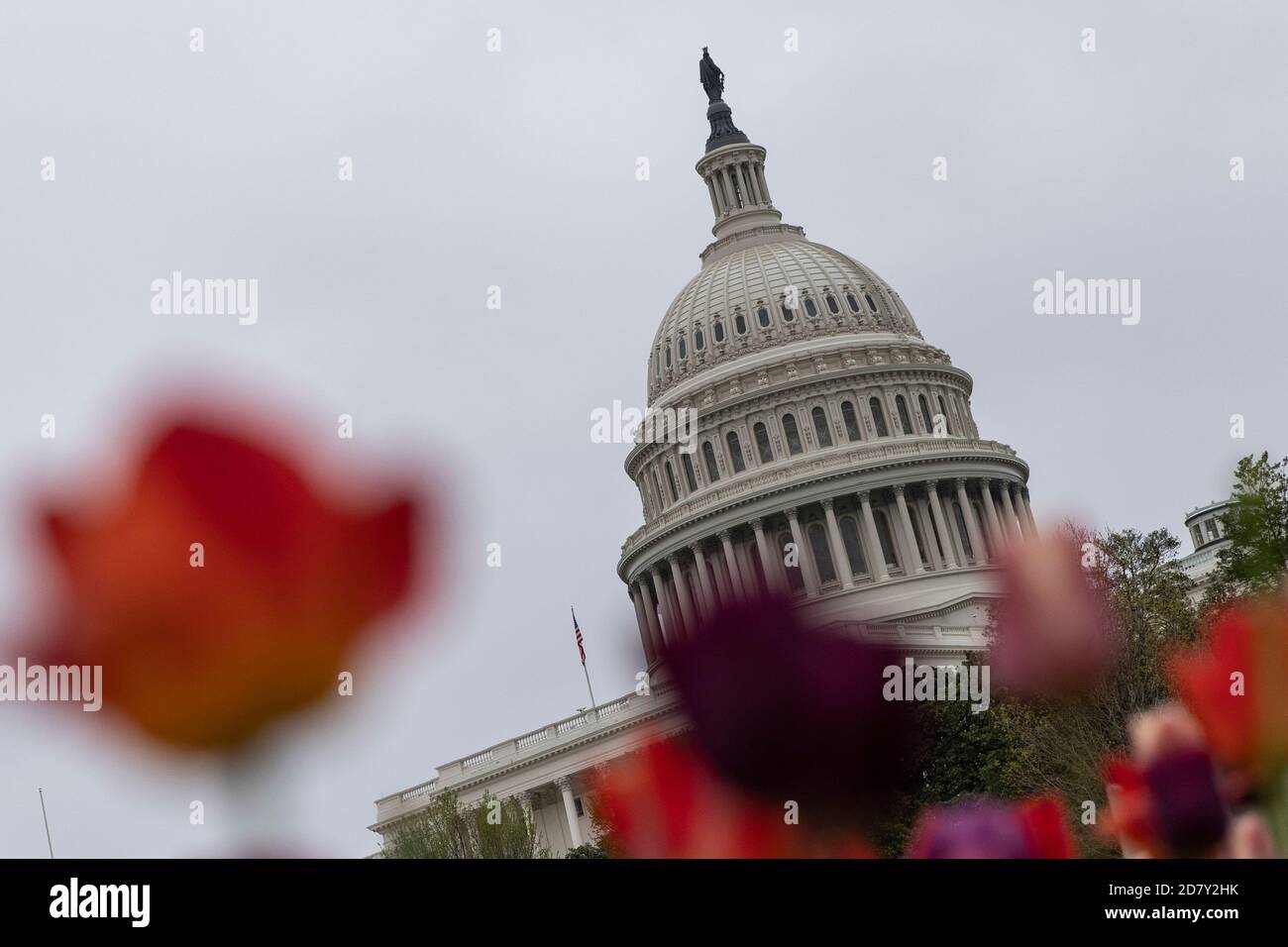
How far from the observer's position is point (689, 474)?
114625 millimetres

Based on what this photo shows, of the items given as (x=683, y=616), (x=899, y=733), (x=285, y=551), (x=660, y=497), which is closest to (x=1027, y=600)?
(x=899, y=733)

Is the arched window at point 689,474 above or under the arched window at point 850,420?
under

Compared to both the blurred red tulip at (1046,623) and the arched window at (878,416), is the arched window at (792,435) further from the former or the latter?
the blurred red tulip at (1046,623)

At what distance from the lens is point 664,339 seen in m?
124

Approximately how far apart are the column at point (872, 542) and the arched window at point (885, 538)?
0.55 metres

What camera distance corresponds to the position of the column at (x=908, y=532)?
101 metres

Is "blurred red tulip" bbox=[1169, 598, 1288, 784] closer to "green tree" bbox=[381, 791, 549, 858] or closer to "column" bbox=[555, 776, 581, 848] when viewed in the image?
"green tree" bbox=[381, 791, 549, 858]

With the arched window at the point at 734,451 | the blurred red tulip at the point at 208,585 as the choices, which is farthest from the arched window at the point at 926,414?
the blurred red tulip at the point at 208,585
